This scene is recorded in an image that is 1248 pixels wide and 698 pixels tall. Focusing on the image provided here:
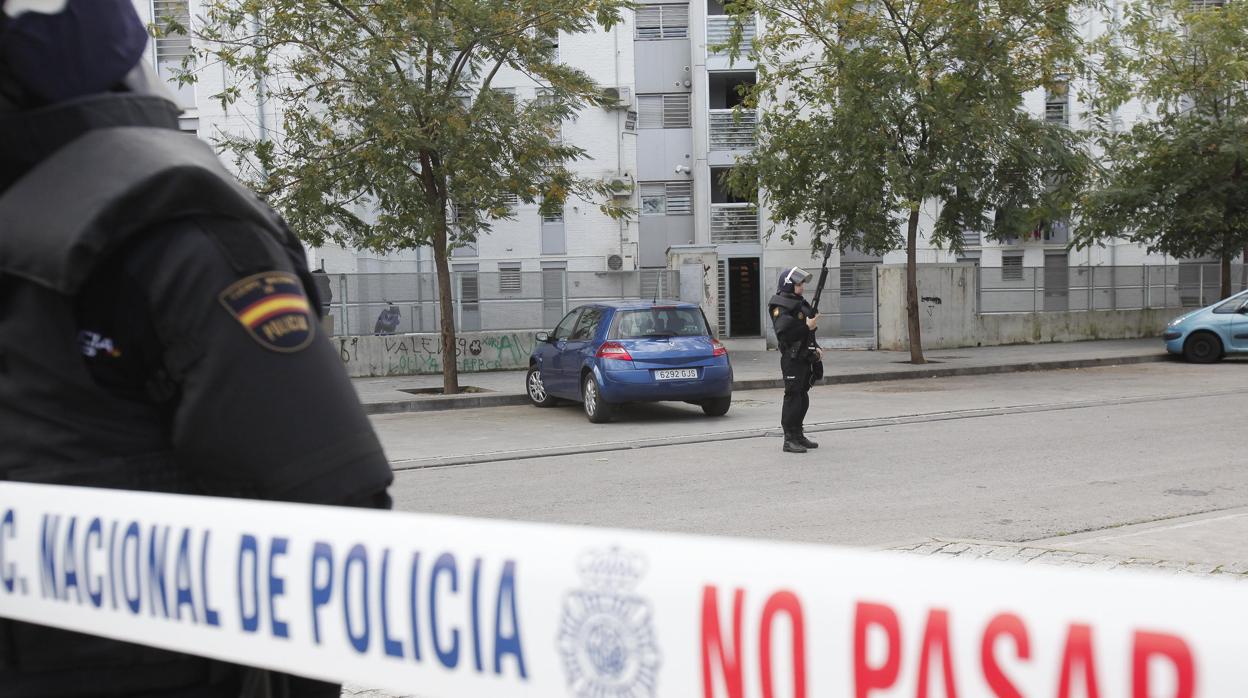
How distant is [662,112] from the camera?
37656 mm

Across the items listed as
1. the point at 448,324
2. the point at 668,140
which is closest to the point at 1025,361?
the point at 448,324

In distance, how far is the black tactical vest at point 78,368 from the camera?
1.35 m

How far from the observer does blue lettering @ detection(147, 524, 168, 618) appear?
140cm

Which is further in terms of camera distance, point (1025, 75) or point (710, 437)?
point (1025, 75)

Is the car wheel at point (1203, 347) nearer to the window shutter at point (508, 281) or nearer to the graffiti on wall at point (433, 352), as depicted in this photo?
the graffiti on wall at point (433, 352)

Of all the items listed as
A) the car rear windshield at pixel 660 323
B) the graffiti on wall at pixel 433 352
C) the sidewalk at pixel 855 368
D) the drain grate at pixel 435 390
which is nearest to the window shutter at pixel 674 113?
the sidewalk at pixel 855 368

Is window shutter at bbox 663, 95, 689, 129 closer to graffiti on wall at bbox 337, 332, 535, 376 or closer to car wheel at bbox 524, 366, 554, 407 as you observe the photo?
graffiti on wall at bbox 337, 332, 535, 376

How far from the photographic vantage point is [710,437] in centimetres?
1268

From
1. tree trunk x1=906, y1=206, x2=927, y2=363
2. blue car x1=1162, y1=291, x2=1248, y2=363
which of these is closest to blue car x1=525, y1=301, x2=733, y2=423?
tree trunk x1=906, y1=206, x2=927, y2=363

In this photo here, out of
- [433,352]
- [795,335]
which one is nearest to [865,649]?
[795,335]

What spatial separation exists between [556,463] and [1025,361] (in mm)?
14811

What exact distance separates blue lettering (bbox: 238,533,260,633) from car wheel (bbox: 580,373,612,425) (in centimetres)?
1340

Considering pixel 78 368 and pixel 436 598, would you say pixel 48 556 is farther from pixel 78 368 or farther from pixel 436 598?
pixel 436 598

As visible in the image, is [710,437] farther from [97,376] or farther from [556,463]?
[97,376]
